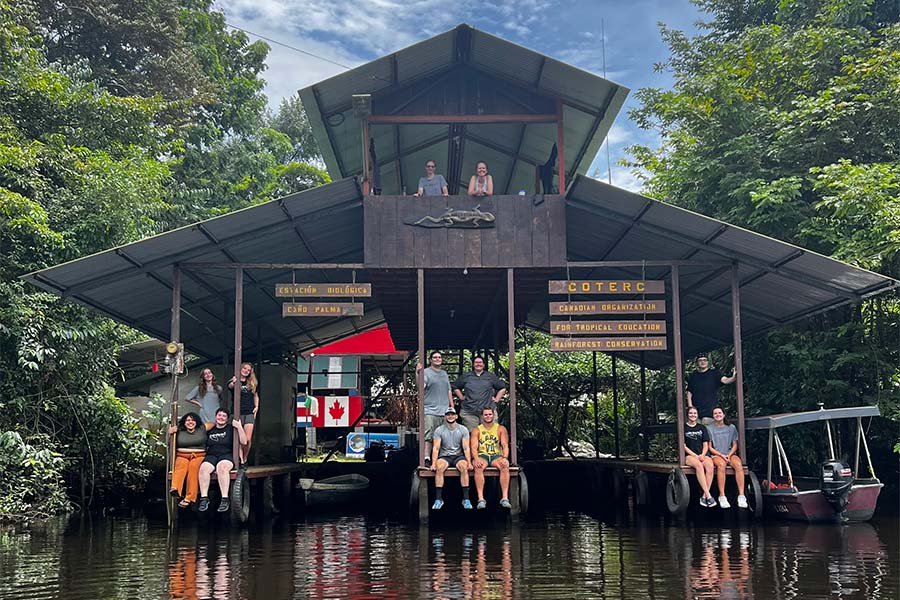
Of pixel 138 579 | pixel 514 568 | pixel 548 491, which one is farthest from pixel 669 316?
pixel 138 579

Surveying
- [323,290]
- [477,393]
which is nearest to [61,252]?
[323,290]

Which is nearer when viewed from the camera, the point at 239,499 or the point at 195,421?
the point at 239,499

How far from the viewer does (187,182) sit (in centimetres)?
2688

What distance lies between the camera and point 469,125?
40.4 feet

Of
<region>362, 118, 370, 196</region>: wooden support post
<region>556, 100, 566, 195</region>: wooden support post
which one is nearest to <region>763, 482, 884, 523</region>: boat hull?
<region>556, 100, 566, 195</region>: wooden support post

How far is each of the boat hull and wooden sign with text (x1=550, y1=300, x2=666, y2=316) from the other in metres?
2.70

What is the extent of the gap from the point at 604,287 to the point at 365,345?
11466 millimetres

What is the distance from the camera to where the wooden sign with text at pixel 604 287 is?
35.8 feet

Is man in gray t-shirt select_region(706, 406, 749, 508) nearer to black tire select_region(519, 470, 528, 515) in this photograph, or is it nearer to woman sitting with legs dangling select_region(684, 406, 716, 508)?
woman sitting with legs dangling select_region(684, 406, 716, 508)

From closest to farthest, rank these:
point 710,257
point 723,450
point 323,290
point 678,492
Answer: point 678,492 → point 723,450 → point 323,290 → point 710,257

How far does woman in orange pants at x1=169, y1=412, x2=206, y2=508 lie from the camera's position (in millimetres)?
10062

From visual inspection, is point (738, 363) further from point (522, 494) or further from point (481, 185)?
point (481, 185)

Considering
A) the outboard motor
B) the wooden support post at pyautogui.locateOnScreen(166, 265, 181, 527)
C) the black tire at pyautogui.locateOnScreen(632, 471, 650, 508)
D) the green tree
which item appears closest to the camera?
the outboard motor

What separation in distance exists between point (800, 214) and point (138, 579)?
1168 centimetres
